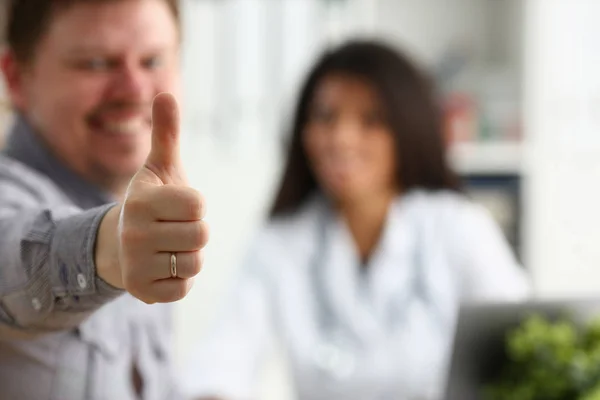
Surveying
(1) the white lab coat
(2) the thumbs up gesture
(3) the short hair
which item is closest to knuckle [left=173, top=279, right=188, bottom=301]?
(2) the thumbs up gesture

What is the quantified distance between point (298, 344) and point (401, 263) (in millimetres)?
235

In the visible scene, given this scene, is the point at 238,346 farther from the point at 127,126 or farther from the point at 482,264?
the point at 127,126

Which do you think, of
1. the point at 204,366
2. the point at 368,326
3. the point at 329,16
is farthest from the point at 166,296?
the point at 329,16

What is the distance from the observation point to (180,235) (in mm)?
343

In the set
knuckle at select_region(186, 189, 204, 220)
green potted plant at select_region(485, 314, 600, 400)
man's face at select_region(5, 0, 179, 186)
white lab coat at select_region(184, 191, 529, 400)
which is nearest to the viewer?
knuckle at select_region(186, 189, 204, 220)

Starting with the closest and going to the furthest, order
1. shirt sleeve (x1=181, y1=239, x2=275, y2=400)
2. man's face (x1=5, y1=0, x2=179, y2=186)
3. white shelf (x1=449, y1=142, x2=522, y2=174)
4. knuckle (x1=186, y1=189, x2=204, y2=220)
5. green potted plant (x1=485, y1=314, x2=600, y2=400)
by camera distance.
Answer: knuckle (x1=186, y1=189, x2=204, y2=220) < man's face (x1=5, y1=0, x2=179, y2=186) < green potted plant (x1=485, y1=314, x2=600, y2=400) < shirt sleeve (x1=181, y1=239, x2=275, y2=400) < white shelf (x1=449, y1=142, x2=522, y2=174)

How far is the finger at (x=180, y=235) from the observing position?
13.5 inches

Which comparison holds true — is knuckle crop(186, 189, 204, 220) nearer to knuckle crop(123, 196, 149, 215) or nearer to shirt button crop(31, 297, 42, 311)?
knuckle crop(123, 196, 149, 215)

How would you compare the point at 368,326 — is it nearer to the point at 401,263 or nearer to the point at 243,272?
the point at 401,263

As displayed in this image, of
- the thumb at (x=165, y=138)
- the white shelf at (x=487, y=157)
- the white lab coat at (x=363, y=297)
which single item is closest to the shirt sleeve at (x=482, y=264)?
the white lab coat at (x=363, y=297)

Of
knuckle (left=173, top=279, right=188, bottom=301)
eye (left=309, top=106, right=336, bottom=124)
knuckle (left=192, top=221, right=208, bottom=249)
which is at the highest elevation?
knuckle (left=192, top=221, right=208, bottom=249)

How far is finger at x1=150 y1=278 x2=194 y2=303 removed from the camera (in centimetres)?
35

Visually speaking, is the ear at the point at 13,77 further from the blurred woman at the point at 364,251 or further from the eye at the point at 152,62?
the blurred woman at the point at 364,251

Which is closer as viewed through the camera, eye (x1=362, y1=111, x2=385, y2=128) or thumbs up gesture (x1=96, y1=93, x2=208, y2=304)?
thumbs up gesture (x1=96, y1=93, x2=208, y2=304)
